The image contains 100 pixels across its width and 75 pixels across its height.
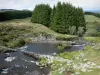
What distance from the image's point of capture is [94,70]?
43.9m

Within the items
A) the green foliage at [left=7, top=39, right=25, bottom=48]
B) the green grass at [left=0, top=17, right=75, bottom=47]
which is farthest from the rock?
the green grass at [left=0, top=17, right=75, bottom=47]

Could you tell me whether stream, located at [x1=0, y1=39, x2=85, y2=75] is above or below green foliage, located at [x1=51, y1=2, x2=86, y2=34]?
below

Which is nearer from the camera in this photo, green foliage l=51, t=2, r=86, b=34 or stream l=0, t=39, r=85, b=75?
stream l=0, t=39, r=85, b=75

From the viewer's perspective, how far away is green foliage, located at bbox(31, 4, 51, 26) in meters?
120

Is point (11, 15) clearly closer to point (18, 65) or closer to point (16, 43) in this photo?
point (16, 43)

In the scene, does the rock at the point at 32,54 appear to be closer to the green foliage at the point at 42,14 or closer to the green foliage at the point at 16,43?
the green foliage at the point at 16,43

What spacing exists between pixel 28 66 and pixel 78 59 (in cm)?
1164

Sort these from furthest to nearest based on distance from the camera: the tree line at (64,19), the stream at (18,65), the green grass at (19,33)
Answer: the tree line at (64,19) < the green grass at (19,33) < the stream at (18,65)

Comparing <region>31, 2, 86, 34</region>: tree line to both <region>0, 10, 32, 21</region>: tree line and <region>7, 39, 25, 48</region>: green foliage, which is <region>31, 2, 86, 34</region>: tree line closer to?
<region>7, 39, 25, 48</region>: green foliage

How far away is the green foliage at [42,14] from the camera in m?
120

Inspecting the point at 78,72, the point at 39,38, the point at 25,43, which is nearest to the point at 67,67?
the point at 78,72

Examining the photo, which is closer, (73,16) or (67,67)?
(67,67)

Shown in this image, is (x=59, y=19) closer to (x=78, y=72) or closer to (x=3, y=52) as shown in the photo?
(x=3, y=52)

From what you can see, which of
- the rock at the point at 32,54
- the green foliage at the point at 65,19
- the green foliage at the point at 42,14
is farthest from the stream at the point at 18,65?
the green foliage at the point at 42,14
